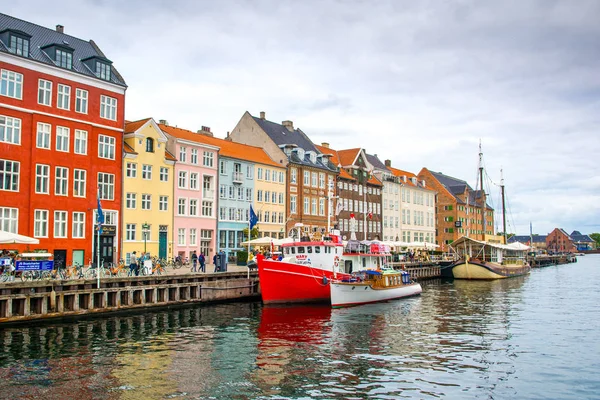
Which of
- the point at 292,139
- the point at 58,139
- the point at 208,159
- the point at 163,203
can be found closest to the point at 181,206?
the point at 163,203

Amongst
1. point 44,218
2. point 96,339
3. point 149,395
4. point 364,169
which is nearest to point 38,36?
point 44,218

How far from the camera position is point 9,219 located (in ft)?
137

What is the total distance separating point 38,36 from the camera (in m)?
46.7

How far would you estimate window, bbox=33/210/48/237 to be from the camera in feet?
142

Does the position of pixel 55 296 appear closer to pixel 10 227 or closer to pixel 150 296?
pixel 150 296

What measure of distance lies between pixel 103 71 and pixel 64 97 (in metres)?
5.12

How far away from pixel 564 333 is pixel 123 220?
36.3 m

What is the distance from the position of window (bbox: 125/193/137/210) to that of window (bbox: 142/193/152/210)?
1.07 m

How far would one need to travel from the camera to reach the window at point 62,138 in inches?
1790

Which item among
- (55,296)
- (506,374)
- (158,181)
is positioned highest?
(158,181)

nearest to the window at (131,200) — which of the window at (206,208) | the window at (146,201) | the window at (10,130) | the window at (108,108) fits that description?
the window at (146,201)

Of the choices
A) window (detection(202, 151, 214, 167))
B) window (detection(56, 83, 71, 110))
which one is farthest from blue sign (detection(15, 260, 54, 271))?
window (detection(202, 151, 214, 167))

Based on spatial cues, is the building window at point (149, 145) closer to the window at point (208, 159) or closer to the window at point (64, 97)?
the window at point (208, 159)

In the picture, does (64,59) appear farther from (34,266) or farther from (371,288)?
(371,288)
